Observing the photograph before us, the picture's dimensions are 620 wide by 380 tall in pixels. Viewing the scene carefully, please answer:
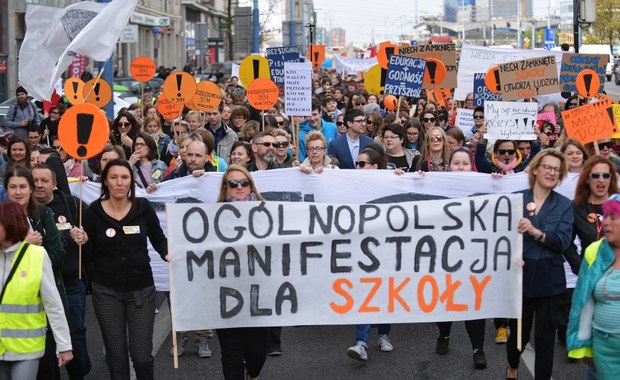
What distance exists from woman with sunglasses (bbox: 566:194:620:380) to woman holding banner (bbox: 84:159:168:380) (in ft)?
8.00

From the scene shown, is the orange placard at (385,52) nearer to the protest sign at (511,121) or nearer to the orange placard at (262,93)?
the orange placard at (262,93)

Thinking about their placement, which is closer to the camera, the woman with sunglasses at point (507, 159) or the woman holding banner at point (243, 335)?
the woman holding banner at point (243, 335)

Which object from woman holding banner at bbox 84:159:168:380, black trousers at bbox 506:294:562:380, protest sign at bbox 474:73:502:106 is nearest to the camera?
woman holding banner at bbox 84:159:168:380

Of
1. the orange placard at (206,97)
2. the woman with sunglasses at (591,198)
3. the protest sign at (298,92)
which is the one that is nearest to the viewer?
the woman with sunglasses at (591,198)

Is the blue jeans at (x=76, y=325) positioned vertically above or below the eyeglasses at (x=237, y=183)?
below

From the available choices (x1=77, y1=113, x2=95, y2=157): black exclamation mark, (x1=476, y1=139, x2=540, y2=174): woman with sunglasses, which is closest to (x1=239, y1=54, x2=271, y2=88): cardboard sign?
(x1=476, y1=139, x2=540, y2=174): woman with sunglasses

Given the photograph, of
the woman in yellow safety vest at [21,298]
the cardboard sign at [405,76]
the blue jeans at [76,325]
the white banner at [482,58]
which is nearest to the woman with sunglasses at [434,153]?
the blue jeans at [76,325]

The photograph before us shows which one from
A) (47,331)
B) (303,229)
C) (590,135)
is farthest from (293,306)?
(590,135)

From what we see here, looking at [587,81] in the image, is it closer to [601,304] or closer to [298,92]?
[298,92]

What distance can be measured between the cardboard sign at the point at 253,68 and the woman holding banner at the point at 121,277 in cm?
972

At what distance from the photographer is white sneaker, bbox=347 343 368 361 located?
778cm

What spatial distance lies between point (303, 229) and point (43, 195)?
1603 mm

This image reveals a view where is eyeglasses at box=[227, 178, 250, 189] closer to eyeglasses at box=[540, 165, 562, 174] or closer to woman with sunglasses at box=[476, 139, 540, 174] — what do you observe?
eyeglasses at box=[540, 165, 562, 174]

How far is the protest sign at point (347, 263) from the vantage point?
6598mm
